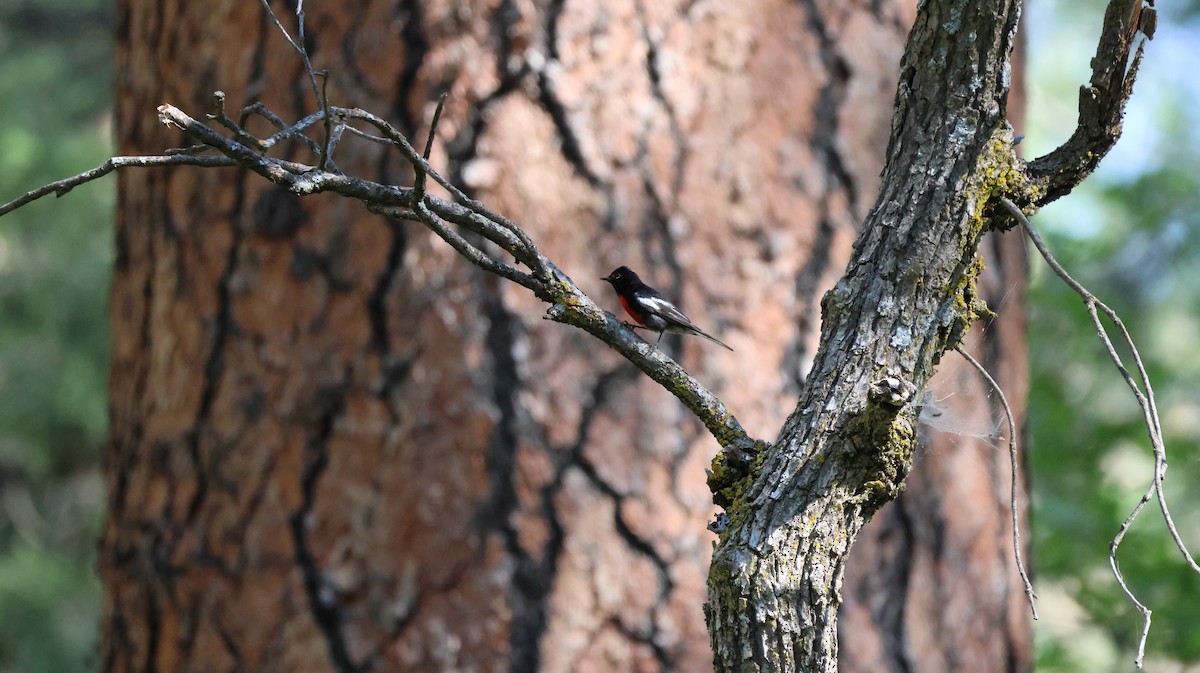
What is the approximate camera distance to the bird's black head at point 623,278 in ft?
8.09

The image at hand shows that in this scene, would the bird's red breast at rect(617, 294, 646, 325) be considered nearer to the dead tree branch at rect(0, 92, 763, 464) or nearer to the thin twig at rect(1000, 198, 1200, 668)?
the dead tree branch at rect(0, 92, 763, 464)

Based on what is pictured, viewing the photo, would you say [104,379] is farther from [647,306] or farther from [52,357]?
[647,306]

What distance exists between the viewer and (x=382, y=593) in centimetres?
246

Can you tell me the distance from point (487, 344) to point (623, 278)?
0.37 meters

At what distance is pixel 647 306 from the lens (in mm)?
2373

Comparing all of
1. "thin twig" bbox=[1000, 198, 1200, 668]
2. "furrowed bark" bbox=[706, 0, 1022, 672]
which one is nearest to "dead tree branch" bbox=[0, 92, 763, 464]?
"furrowed bark" bbox=[706, 0, 1022, 672]

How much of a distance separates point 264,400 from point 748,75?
1547 millimetres

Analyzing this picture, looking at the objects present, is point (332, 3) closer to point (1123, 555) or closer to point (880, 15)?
point (880, 15)

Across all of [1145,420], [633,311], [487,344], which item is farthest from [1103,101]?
[487,344]

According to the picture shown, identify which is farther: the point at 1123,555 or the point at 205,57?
the point at 1123,555

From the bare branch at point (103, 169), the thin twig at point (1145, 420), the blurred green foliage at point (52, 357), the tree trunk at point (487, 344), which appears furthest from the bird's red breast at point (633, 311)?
the blurred green foliage at point (52, 357)

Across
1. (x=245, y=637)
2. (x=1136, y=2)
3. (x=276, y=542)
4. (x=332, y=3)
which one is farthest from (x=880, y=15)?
(x=245, y=637)

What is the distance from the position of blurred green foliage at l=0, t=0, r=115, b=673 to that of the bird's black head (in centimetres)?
654

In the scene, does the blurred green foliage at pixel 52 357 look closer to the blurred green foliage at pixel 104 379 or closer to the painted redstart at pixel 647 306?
the blurred green foliage at pixel 104 379
